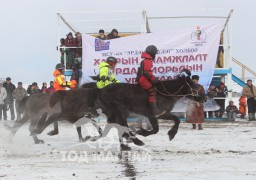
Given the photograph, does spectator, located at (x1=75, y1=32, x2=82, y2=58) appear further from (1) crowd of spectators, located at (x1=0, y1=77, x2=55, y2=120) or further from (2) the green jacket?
(2) the green jacket

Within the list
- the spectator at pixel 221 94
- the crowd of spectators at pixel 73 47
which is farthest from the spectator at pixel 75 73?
the spectator at pixel 221 94

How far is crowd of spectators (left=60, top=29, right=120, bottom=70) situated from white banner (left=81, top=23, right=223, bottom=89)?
266 millimetres

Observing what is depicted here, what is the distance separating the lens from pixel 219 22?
16953 mm

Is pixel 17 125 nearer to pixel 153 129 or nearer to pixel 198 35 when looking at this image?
pixel 153 129

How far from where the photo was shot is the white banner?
17.0m

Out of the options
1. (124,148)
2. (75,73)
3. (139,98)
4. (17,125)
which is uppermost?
(75,73)

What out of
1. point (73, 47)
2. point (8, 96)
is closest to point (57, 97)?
point (73, 47)

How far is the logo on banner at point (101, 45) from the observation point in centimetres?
1726

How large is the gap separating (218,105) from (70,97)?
8.67 meters

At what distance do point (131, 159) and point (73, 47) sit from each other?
9.81m

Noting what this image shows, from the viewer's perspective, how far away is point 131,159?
8312mm

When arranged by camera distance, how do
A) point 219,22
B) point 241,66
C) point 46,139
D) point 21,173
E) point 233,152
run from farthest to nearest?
point 241,66, point 219,22, point 46,139, point 233,152, point 21,173

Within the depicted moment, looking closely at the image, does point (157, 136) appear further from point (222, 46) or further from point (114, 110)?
point (222, 46)

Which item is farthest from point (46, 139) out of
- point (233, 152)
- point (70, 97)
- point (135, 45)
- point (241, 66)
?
point (241, 66)
